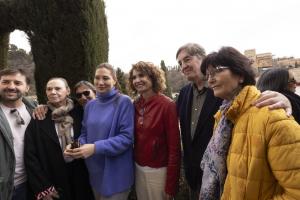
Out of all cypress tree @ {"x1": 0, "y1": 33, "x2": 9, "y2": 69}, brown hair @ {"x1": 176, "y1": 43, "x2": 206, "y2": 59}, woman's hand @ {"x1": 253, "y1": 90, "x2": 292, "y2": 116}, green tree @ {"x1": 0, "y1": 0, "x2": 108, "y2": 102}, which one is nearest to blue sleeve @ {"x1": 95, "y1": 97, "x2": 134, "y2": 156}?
brown hair @ {"x1": 176, "y1": 43, "x2": 206, "y2": 59}

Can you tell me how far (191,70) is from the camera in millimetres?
2701

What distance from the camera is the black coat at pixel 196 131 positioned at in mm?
2600

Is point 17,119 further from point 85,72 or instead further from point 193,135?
point 85,72

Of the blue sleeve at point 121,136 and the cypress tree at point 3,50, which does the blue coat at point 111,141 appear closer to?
the blue sleeve at point 121,136

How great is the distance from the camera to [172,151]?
2699 millimetres

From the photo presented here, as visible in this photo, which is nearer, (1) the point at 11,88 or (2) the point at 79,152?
(2) the point at 79,152

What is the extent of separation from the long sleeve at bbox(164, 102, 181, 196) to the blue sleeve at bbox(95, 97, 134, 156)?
34 centimetres

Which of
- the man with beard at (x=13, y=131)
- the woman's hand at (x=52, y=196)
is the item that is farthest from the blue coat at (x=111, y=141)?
the man with beard at (x=13, y=131)

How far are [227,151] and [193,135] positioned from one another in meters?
0.89

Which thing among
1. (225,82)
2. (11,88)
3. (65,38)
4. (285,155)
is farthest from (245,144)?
(65,38)

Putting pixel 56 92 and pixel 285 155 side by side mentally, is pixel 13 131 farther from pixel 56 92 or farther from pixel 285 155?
pixel 285 155

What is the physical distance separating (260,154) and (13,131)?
7.51 feet

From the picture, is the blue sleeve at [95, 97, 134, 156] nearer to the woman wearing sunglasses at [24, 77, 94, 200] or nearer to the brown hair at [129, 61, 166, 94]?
the brown hair at [129, 61, 166, 94]

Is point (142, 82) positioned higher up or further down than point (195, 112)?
higher up
